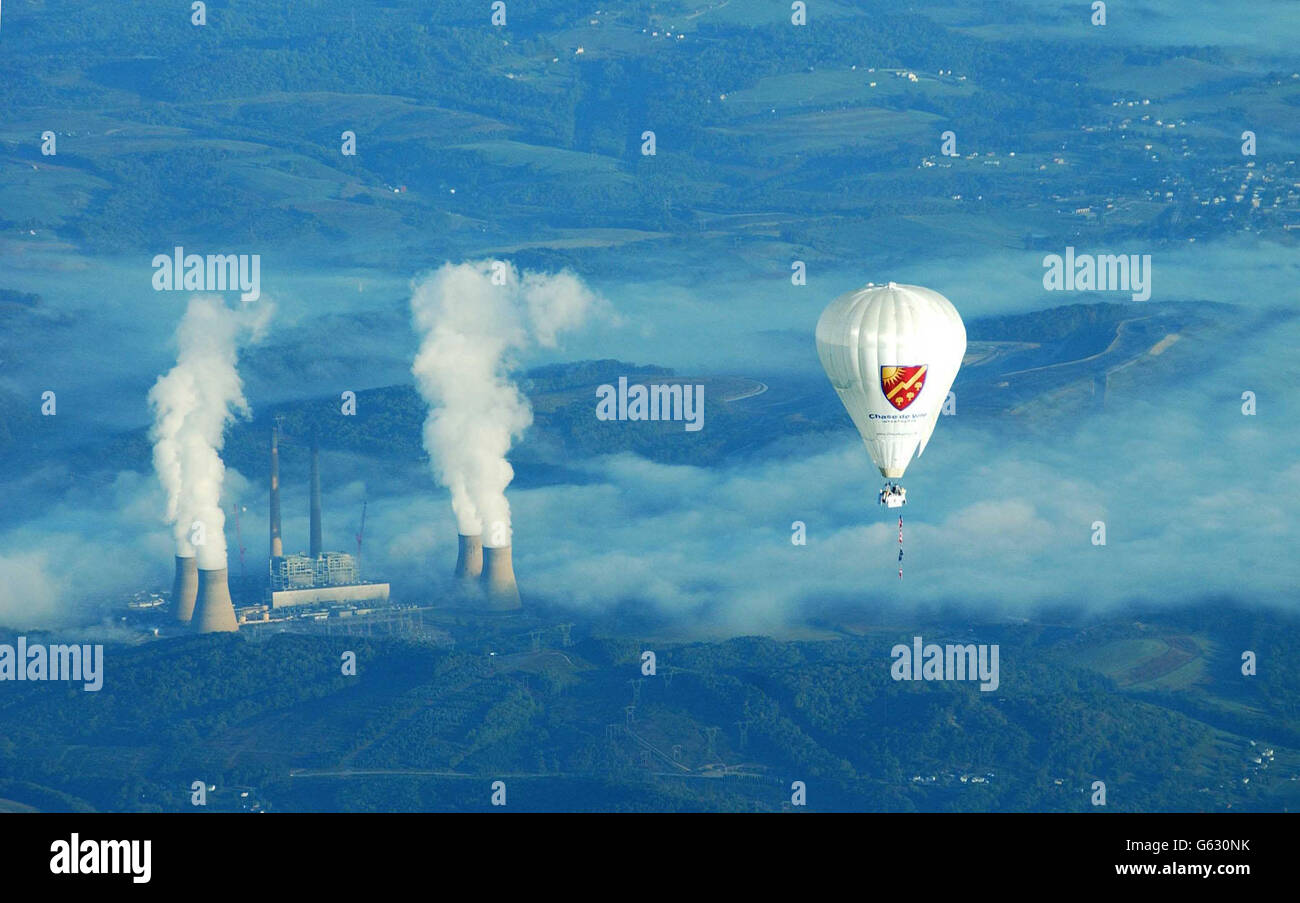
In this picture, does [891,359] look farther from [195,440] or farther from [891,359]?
[195,440]

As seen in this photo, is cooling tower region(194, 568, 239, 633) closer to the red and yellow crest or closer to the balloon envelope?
the balloon envelope

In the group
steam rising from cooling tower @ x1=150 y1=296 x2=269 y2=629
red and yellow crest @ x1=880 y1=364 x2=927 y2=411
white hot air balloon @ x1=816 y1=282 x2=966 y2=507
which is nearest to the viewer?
white hot air balloon @ x1=816 y1=282 x2=966 y2=507

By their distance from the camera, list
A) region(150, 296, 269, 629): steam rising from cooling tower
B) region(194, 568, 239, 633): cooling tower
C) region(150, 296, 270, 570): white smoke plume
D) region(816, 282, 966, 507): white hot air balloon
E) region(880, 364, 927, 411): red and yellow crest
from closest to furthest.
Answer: region(816, 282, 966, 507): white hot air balloon, region(880, 364, 927, 411): red and yellow crest, region(150, 296, 270, 570): white smoke plume, region(150, 296, 269, 629): steam rising from cooling tower, region(194, 568, 239, 633): cooling tower

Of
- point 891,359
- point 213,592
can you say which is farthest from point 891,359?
point 213,592

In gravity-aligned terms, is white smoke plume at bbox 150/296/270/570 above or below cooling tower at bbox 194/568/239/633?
above

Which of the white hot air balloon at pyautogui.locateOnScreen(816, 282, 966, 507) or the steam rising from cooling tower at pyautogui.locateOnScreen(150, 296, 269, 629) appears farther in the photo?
the steam rising from cooling tower at pyautogui.locateOnScreen(150, 296, 269, 629)

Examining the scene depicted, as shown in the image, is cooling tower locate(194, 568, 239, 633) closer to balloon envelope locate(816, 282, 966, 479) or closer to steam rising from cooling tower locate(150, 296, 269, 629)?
steam rising from cooling tower locate(150, 296, 269, 629)

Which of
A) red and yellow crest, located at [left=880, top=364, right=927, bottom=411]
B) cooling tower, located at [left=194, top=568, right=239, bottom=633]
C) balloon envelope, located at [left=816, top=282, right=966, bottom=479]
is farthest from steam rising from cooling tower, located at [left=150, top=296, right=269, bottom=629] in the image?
red and yellow crest, located at [left=880, top=364, right=927, bottom=411]
